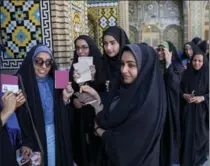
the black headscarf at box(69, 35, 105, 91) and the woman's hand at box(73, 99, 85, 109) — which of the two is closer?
the woman's hand at box(73, 99, 85, 109)

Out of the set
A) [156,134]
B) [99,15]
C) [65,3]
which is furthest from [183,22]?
[156,134]

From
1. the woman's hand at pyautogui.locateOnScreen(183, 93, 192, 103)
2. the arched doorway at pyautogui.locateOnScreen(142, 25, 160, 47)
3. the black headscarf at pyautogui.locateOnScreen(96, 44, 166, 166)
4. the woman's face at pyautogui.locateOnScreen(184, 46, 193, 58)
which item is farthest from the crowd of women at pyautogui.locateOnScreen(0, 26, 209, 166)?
the arched doorway at pyautogui.locateOnScreen(142, 25, 160, 47)

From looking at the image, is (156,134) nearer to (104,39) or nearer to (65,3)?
(104,39)

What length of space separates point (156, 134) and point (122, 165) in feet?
0.72

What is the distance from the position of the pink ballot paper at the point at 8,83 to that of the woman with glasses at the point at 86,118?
57 cm

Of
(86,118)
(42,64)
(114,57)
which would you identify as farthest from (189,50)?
(42,64)

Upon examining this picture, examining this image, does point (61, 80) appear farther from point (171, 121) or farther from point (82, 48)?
point (171, 121)

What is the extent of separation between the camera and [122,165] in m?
1.31

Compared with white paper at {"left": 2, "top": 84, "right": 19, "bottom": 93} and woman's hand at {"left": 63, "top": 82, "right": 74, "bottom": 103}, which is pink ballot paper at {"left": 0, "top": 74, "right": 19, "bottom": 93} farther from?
woman's hand at {"left": 63, "top": 82, "right": 74, "bottom": 103}

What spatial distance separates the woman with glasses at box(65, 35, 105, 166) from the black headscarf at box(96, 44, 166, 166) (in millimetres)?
571

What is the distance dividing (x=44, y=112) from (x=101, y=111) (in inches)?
14.2

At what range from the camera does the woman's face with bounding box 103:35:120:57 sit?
6.28 feet

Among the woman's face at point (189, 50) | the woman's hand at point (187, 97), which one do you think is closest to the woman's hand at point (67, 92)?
the woman's hand at point (187, 97)

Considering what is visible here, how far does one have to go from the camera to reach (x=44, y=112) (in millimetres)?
1629
